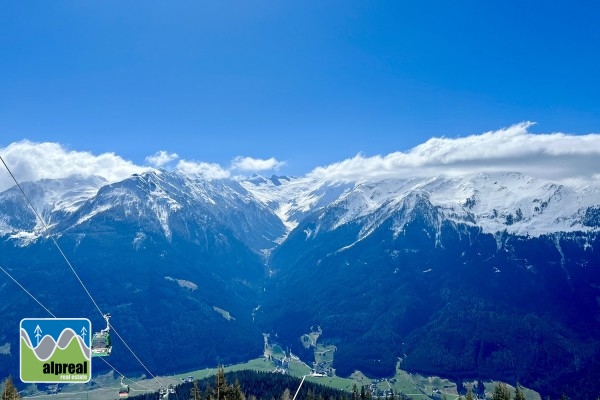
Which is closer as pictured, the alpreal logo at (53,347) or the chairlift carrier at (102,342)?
the alpreal logo at (53,347)

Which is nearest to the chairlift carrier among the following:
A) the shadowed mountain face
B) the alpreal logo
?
the alpreal logo

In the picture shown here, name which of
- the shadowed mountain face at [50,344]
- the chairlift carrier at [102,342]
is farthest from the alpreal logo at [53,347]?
the chairlift carrier at [102,342]

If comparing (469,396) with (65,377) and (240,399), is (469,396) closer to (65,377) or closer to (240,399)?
(240,399)

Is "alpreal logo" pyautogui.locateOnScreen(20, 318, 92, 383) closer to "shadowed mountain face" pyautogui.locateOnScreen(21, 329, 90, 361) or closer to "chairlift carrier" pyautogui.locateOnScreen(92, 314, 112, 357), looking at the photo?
"shadowed mountain face" pyautogui.locateOnScreen(21, 329, 90, 361)

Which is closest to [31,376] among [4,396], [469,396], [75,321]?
[75,321]

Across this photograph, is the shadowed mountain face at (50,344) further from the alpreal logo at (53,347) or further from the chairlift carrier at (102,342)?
the chairlift carrier at (102,342)

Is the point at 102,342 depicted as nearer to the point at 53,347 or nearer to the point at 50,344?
the point at 53,347

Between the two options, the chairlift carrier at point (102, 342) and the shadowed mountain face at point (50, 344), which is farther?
the chairlift carrier at point (102, 342)

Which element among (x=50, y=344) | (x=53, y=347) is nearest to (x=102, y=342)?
(x=53, y=347)

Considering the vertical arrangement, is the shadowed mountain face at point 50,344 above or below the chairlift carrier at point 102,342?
above
